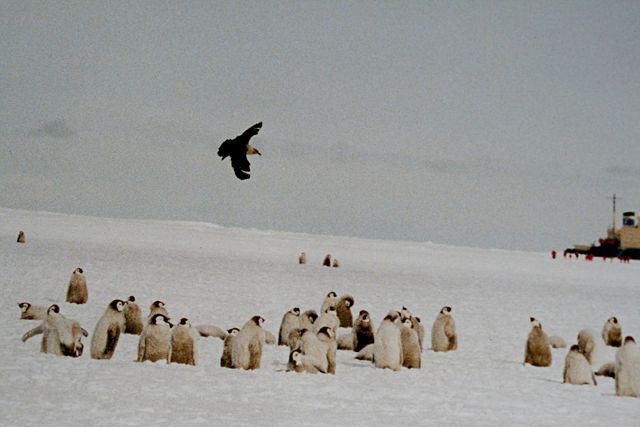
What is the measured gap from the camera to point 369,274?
80.8 feet

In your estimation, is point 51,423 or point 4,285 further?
point 4,285

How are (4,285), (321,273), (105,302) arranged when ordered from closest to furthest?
(105,302), (4,285), (321,273)

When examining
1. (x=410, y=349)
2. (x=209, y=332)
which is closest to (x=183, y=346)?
(x=209, y=332)

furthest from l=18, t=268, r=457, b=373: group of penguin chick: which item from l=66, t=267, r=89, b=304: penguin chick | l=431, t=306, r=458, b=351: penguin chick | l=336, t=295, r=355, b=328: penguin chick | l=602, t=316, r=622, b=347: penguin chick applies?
l=602, t=316, r=622, b=347: penguin chick

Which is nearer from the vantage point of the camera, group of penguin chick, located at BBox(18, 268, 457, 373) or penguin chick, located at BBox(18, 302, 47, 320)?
group of penguin chick, located at BBox(18, 268, 457, 373)

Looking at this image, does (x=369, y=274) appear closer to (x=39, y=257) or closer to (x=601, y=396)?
(x=39, y=257)

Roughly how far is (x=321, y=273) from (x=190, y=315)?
1091cm

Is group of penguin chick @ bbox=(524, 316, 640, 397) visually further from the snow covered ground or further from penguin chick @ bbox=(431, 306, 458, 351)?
penguin chick @ bbox=(431, 306, 458, 351)

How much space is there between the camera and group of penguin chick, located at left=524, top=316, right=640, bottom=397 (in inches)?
336

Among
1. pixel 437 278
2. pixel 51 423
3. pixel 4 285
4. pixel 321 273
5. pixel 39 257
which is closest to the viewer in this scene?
pixel 51 423

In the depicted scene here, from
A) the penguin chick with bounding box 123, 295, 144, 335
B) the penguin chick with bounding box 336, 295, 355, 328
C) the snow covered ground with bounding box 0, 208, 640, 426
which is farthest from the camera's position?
the penguin chick with bounding box 336, 295, 355, 328

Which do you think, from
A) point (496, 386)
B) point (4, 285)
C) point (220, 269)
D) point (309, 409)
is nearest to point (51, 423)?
point (309, 409)

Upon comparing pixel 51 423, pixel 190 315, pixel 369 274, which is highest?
pixel 369 274

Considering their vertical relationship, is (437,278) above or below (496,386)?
above
